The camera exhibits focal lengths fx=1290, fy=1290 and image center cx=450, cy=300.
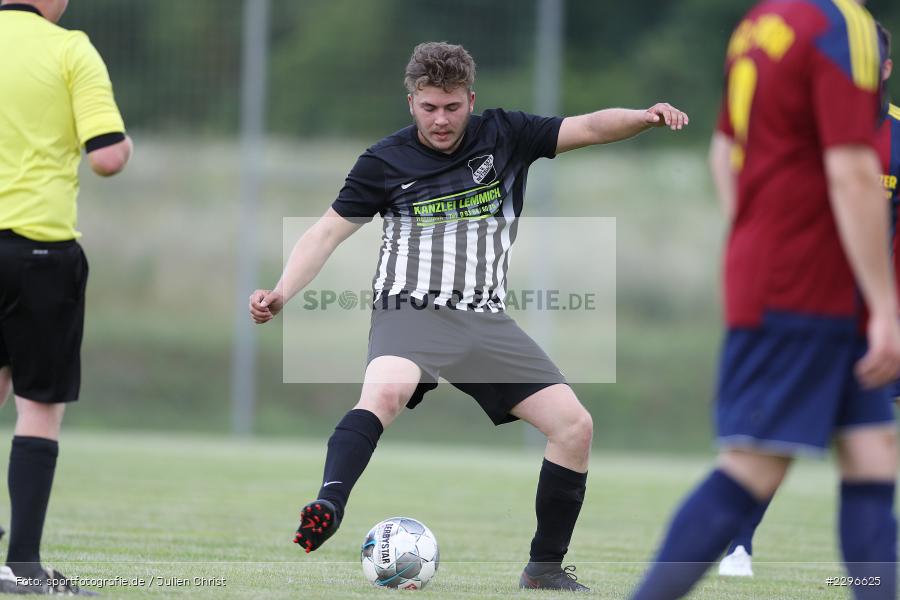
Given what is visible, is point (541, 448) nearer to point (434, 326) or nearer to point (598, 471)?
point (598, 471)

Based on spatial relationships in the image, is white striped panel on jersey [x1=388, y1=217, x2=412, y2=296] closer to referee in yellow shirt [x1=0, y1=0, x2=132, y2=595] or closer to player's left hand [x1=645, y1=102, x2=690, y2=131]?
player's left hand [x1=645, y1=102, x2=690, y2=131]

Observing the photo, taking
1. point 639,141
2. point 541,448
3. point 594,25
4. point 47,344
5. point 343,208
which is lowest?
point 541,448

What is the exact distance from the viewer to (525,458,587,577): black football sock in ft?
16.0

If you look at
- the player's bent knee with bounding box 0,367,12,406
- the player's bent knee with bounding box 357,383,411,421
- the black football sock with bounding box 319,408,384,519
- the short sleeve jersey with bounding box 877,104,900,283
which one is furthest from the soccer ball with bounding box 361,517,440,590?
the short sleeve jersey with bounding box 877,104,900,283

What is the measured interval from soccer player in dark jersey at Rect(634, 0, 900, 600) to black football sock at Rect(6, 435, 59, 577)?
1973 mm

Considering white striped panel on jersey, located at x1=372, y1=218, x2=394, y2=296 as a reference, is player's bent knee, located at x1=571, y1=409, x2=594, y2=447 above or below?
below

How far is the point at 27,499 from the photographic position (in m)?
4.02

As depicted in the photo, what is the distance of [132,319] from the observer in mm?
17516

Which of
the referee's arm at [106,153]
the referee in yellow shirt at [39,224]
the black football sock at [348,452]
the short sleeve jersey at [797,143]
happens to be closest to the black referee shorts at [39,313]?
the referee in yellow shirt at [39,224]

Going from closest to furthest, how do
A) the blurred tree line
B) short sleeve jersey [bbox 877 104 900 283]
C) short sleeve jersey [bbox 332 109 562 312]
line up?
short sleeve jersey [bbox 332 109 562 312] < short sleeve jersey [bbox 877 104 900 283] < the blurred tree line

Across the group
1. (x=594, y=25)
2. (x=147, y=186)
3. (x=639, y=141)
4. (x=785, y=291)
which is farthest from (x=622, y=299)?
(x=785, y=291)

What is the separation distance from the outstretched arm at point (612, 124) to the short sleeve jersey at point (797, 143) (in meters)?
1.58

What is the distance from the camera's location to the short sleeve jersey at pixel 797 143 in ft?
9.66

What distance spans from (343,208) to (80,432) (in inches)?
473
